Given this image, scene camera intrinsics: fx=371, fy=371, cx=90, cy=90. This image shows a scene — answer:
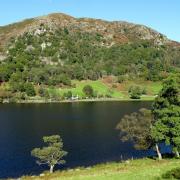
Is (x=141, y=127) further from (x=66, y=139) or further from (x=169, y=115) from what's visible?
(x=66, y=139)

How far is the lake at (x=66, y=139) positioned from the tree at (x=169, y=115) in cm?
2873

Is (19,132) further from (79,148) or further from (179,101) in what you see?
(179,101)

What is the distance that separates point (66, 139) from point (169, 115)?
63357mm

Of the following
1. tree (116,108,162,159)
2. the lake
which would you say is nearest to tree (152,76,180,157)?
tree (116,108,162,159)

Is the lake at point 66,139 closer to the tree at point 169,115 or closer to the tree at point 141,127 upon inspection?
the tree at point 141,127

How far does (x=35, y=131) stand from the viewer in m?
144

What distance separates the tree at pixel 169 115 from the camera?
67.9m

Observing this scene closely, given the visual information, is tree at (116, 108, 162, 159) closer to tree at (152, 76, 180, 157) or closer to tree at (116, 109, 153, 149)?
tree at (116, 109, 153, 149)

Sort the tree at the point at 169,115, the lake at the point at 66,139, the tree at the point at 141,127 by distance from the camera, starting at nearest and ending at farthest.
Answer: the tree at the point at 169,115, the tree at the point at 141,127, the lake at the point at 66,139

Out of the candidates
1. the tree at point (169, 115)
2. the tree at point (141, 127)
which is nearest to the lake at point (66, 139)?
the tree at point (141, 127)

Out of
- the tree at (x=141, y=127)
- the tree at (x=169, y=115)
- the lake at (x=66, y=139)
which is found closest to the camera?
the tree at (x=169, y=115)

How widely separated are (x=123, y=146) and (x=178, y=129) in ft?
153

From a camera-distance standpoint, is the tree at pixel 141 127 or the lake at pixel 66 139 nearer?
the tree at pixel 141 127

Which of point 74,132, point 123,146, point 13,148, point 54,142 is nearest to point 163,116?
point 54,142
